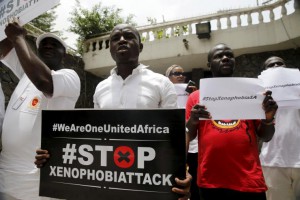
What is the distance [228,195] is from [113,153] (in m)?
0.90

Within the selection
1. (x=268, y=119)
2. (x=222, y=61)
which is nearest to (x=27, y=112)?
(x=222, y=61)

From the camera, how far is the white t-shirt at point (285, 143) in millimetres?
2207

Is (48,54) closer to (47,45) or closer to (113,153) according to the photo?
(47,45)

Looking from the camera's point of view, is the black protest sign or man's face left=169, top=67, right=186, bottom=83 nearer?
the black protest sign

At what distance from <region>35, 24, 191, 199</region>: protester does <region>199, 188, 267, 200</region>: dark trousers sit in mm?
653

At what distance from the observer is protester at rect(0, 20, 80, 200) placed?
1.38 m

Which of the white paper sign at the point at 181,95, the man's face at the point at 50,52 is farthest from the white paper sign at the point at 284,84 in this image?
the man's face at the point at 50,52

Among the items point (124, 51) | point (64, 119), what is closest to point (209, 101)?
point (124, 51)

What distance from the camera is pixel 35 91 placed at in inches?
61.6

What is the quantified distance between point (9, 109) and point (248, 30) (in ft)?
22.6

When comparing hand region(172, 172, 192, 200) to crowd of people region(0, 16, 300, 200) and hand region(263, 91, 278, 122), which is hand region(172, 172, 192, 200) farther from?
hand region(263, 91, 278, 122)

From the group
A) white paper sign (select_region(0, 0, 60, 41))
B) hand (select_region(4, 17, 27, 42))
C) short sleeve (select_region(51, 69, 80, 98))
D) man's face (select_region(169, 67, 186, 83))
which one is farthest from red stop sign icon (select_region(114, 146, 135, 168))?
man's face (select_region(169, 67, 186, 83))

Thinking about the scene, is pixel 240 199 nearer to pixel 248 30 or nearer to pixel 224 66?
pixel 224 66

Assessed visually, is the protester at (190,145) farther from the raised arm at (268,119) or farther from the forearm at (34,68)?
the forearm at (34,68)
